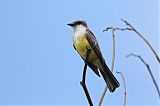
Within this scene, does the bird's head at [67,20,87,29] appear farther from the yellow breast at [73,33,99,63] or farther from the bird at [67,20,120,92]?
the yellow breast at [73,33,99,63]

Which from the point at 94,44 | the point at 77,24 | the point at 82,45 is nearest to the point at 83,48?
the point at 82,45

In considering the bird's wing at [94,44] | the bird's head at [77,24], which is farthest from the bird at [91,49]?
the bird's head at [77,24]

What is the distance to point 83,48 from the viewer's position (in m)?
5.31

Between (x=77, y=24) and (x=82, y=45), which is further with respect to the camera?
(x=77, y=24)

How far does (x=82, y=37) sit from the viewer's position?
18.0 feet

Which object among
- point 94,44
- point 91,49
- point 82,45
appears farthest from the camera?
point 82,45

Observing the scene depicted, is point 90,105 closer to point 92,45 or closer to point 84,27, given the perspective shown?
point 92,45

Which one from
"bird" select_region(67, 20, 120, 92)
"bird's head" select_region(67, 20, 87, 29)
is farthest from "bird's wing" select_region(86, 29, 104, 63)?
"bird's head" select_region(67, 20, 87, 29)

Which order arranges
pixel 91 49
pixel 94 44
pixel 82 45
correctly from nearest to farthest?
pixel 91 49 → pixel 94 44 → pixel 82 45

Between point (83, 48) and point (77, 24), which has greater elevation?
point (77, 24)

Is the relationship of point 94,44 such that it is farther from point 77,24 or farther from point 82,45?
point 77,24

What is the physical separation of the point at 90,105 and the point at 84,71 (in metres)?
0.80

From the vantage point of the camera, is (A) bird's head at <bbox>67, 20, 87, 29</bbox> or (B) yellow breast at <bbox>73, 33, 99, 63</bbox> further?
(A) bird's head at <bbox>67, 20, 87, 29</bbox>

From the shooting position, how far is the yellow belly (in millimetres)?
5180
